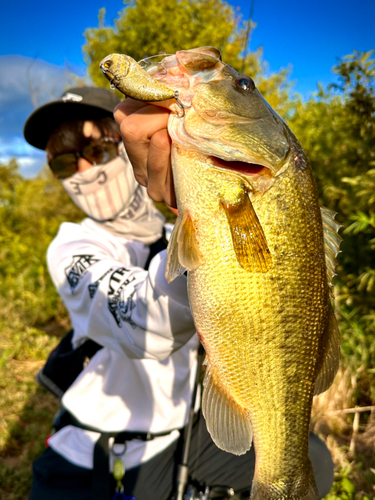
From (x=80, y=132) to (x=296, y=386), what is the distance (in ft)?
7.39

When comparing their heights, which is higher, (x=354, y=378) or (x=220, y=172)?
(x=220, y=172)

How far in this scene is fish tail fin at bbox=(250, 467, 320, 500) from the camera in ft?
4.08

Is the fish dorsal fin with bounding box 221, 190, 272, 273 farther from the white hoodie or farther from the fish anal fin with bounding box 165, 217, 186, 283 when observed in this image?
the white hoodie

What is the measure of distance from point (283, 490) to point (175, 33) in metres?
7.35

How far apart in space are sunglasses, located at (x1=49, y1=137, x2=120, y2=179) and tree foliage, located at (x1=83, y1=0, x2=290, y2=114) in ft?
16.2

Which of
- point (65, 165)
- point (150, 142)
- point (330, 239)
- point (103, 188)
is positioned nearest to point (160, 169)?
point (150, 142)

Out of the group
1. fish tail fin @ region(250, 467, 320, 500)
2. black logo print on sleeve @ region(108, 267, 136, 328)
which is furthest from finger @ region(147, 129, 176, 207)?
fish tail fin @ region(250, 467, 320, 500)

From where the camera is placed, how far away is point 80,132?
267 centimetres

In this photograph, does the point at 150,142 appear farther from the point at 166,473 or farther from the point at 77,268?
the point at 166,473

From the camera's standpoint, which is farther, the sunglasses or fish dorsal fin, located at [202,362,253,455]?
the sunglasses

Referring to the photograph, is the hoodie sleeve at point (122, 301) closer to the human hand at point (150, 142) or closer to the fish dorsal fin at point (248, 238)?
the human hand at point (150, 142)

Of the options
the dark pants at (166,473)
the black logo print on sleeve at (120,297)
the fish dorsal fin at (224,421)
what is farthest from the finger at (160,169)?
the dark pants at (166,473)

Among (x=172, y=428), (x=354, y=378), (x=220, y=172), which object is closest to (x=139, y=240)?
(x=172, y=428)

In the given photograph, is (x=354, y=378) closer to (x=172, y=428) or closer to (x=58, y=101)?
(x=172, y=428)
